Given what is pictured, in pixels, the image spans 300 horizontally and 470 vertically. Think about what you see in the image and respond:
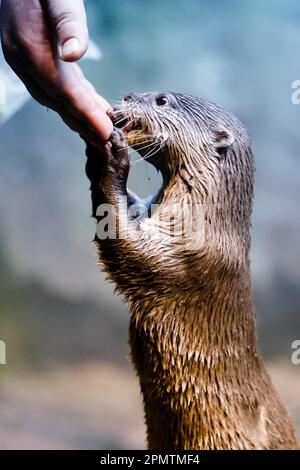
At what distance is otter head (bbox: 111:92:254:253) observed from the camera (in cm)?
147

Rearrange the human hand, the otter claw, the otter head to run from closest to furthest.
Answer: the human hand < the otter claw < the otter head

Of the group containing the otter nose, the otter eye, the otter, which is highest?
the otter eye

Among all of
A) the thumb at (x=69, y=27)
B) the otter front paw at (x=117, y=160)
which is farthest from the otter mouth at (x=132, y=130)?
the thumb at (x=69, y=27)

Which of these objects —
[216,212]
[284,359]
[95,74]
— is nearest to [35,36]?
[216,212]

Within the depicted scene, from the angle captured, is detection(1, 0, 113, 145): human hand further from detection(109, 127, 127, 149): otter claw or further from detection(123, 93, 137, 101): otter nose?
detection(123, 93, 137, 101): otter nose

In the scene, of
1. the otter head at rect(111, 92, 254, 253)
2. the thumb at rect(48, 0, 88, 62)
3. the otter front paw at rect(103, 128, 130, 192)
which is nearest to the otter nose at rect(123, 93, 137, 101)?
the otter head at rect(111, 92, 254, 253)

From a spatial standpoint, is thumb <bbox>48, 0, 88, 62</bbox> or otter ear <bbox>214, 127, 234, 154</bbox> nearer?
thumb <bbox>48, 0, 88, 62</bbox>

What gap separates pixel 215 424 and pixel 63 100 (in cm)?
79

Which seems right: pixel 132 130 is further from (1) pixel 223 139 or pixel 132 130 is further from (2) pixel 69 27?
(2) pixel 69 27

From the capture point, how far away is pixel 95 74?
1.98 metres

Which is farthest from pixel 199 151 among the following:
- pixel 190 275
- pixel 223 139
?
pixel 190 275

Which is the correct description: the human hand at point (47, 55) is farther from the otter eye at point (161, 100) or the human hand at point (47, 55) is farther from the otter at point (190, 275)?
the otter eye at point (161, 100)

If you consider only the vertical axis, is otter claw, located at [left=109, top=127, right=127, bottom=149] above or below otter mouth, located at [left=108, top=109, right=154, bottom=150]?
below
